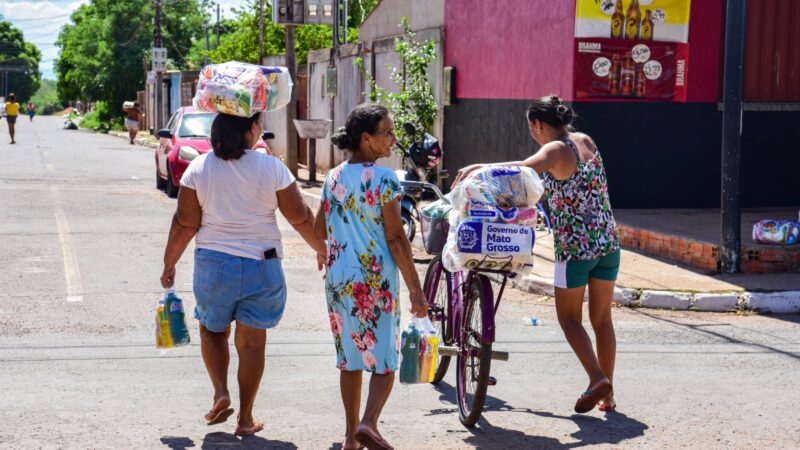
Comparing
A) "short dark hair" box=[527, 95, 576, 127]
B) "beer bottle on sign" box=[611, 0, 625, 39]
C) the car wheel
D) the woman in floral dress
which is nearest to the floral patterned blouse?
"short dark hair" box=[527, 95, 576, 127]

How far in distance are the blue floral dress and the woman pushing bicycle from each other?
1030 mm

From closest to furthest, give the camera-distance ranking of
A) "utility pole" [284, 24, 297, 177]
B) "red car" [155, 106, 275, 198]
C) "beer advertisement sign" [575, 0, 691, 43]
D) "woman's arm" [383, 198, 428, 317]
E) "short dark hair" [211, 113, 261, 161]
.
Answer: "woman's arm" [383, 198, 428, 317] → "short dark hair" [211, 113, 261, 161] → "beer advertisement sign" [575, 0, 691, 43] → "red car" [155, 106, 275, 198] → "utility pole" [284, 24, 297, 177]

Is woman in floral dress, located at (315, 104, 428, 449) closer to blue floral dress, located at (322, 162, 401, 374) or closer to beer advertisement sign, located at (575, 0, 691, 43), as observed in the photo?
blue floral dress, located at (322, 162, 401, 374)

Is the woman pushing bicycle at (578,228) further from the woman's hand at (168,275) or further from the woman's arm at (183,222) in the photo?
the woman's hand at (168,275)

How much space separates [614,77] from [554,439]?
8.75 meters

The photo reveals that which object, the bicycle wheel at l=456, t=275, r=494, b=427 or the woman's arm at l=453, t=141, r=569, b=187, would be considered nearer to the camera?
the bicycle wheel at l=456, t=275, r=494, b=427

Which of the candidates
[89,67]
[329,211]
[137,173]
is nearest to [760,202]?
[329,211]

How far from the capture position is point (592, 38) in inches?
546

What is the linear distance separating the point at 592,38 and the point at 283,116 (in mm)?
15009

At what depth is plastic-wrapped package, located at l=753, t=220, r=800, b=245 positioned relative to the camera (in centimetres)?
1102

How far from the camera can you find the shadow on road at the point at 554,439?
5848 mm

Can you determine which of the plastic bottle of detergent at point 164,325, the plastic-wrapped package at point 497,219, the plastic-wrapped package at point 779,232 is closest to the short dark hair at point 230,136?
the plastic bottle of detergent at point 164,325

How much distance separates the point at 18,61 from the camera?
15512 centimetres

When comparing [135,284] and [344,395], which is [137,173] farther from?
[344,395]
